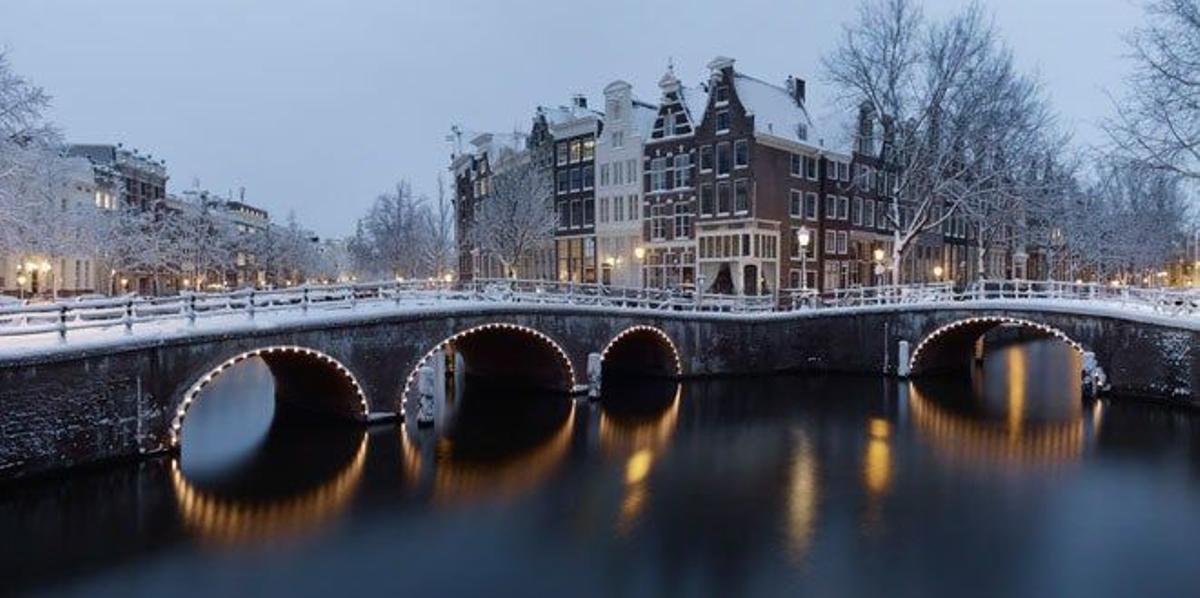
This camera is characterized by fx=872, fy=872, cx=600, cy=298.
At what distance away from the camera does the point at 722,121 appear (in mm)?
54094

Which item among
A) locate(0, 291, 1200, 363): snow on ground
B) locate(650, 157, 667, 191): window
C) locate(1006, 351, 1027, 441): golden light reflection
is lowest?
locate(1006, 351, 1027, 441): golden light reflection

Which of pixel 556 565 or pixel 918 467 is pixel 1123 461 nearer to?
pixel 918 467

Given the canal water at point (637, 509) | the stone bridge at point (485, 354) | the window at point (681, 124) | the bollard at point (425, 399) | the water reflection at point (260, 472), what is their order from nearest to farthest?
the canal water at point (637, 509), the water reflection at point (260, 472), the stone bridge at point (485, 354), the bollard at point (425, 399), the window at point (681, 124)

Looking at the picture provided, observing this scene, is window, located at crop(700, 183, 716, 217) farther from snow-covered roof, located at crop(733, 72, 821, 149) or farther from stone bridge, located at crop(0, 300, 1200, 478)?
stone bridge, located at crop(0, 300, 1200, 478)

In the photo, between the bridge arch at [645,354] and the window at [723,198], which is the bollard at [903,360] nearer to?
the bridge arch at [645,354]

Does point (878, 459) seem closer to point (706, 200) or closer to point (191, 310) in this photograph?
point (191, 310)

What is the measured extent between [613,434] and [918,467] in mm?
9347

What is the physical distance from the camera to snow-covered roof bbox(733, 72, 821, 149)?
175ft

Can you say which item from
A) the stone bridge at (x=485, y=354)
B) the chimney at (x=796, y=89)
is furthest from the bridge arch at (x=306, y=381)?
the chimney at (x=796, y=89)

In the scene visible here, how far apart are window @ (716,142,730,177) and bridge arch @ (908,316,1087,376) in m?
17.6

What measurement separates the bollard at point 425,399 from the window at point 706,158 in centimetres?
3121

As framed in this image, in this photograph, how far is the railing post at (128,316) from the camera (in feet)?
71.6

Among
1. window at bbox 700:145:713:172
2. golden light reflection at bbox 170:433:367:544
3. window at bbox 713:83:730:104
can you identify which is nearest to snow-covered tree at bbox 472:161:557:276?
window at bbox 700:145:713:172

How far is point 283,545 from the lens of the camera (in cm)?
1711
